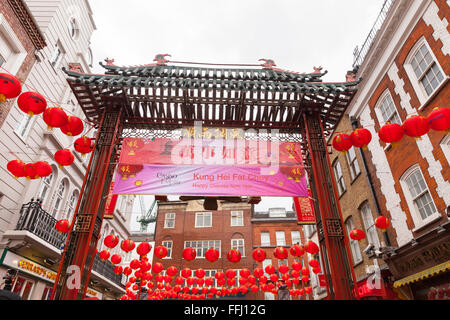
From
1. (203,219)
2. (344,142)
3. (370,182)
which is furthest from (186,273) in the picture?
(203,219)

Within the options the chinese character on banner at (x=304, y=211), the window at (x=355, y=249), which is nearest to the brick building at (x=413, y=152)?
the window at (x=355, y=249)

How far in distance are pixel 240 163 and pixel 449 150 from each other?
6.77 metres

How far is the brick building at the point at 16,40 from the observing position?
9.98m

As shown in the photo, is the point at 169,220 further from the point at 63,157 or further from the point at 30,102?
the point at 30,102

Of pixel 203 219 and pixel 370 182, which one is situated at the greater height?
pixel 203 219

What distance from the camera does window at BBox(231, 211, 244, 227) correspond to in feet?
110

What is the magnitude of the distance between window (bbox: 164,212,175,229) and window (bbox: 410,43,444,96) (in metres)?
30.2

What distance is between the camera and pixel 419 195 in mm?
9617

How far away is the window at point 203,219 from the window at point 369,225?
74.6 ft

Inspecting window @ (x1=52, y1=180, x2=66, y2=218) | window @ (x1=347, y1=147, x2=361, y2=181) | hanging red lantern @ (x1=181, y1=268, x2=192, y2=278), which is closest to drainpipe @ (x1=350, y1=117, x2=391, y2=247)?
window @ (x1=347, y1=147, x2=361, y2=181)

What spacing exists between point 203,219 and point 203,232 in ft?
5.65

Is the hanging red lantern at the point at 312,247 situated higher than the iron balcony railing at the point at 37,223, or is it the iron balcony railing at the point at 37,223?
the iron balcony railing at the point at 37,223

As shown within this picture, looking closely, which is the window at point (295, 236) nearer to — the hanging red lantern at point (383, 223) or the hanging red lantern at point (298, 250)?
the hanging red lantern at point (298, 250)
